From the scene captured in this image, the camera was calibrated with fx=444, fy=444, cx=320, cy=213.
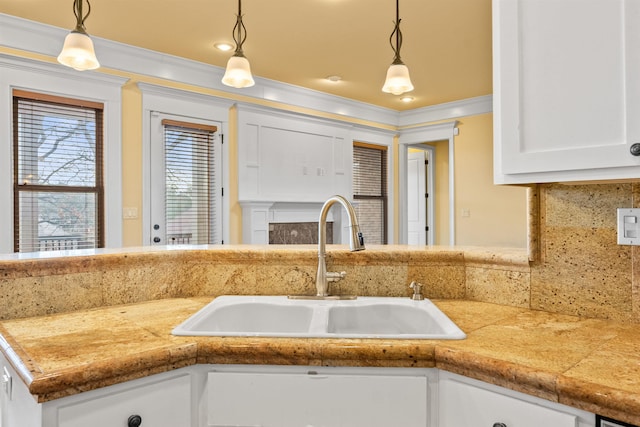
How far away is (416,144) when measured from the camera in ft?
23.4

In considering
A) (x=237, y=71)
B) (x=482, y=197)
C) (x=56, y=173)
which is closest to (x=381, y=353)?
(x=237, y=71)

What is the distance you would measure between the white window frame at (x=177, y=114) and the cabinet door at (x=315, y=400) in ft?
10.6

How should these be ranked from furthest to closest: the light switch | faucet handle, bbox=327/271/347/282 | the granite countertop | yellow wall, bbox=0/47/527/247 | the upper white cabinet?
yellow wall, bbox=0/47/527/247, faucet handle, bbox=327/271/347/282, the light switch, the upper white cabinet, the granite countertop

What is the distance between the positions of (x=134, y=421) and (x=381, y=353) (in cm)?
64

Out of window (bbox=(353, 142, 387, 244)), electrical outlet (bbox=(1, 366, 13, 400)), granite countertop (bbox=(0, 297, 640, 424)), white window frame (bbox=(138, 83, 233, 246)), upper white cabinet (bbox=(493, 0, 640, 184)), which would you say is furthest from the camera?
window (bbox=(353, 142, 387, 244))

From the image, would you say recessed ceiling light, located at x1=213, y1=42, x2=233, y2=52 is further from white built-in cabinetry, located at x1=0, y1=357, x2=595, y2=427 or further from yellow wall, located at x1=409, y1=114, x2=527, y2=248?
yellow wall, located at x1=409, y1=114, x2=527, y2=248

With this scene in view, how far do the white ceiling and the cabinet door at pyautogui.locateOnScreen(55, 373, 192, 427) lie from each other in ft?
8.98

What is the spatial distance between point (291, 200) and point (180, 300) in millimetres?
3558

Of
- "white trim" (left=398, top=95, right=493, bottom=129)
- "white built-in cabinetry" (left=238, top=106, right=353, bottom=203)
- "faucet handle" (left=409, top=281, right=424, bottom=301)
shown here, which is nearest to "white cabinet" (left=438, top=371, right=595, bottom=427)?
"faucet handle" (left=409, top=281, right=424, bottom=301)

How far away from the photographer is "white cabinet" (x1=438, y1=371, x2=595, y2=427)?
0.96m

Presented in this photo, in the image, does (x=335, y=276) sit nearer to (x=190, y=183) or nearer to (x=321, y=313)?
(x=321, y=313)

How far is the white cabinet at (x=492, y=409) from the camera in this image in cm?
96

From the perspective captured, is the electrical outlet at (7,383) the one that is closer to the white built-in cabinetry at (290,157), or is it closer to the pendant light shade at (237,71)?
the pendant light shade at (237,71)

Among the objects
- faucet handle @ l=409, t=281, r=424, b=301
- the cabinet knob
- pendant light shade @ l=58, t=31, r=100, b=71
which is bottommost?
the cabinet knob
